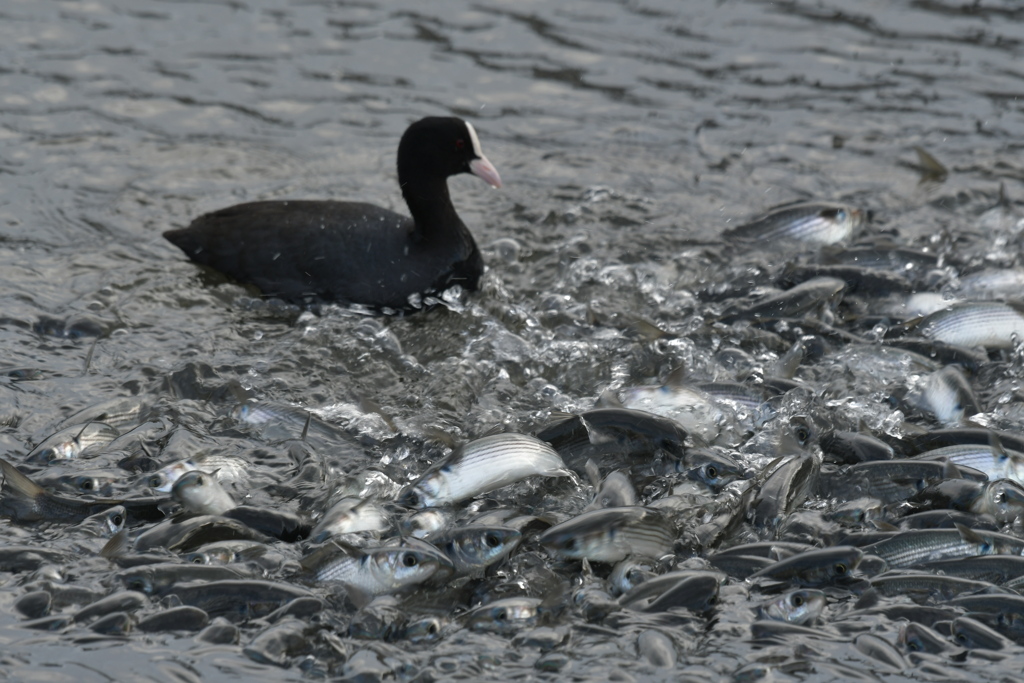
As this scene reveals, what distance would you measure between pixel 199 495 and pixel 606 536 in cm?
180

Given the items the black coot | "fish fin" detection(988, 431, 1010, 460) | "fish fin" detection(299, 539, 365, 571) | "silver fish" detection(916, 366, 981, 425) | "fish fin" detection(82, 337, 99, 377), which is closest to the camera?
"fish fin" detection(299, 539, 365, 571)

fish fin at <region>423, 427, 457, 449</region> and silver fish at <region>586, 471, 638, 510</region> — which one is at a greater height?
silver fish at <region>586, 471, 638, 510</region>

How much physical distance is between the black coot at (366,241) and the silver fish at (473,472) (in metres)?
2.26

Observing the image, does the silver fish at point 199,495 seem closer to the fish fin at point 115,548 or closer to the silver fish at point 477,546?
the fish fin at point 115,548

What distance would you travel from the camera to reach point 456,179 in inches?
362

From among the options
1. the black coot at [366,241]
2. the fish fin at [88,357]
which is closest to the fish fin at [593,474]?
the black coot at [366,241]

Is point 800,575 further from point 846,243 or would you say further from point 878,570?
point 846,243

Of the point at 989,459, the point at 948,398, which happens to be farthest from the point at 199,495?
the point at 948,398

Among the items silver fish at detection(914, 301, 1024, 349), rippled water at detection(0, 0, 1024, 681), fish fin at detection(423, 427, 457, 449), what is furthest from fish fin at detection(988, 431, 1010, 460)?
fish fin at detection(423, 427, 457, 449)

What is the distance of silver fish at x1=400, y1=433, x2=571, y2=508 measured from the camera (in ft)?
16.6

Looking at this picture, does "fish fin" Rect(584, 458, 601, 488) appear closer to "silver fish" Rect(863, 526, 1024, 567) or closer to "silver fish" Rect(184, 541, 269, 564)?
"silver fish" Rect(863, 526, 1024, 567)

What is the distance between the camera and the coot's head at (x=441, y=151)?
290 inches

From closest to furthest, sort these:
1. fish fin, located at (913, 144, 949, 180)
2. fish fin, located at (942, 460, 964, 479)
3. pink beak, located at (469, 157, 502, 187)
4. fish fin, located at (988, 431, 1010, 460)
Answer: fish fin, located at (942, 460, 964, 479), fish fin, located at (988, 431, 1010, 460), pink beak, located at (469, 157, 502, 187), fish fin, located at (913, 144, 949, 180)

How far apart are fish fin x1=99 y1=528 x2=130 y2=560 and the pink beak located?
3556 millimetres
